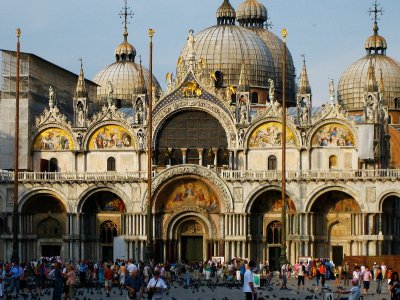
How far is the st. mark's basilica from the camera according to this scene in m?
88.4

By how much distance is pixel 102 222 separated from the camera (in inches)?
3674

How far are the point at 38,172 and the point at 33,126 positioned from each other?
4028 mm

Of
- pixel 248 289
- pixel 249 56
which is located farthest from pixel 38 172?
pixel 248 289

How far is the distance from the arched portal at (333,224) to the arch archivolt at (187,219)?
721cm

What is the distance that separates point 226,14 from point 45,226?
26.3 m

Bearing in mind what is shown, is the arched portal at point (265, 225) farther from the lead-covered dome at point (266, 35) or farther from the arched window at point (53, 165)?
the lead-covered dome at point (266, 35)

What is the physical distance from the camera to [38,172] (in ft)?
301

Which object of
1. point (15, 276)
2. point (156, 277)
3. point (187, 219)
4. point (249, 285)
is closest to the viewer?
point (156, 277)

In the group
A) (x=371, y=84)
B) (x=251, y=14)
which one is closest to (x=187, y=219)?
(x=371, y=84)

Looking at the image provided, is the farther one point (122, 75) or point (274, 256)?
point (122, 75)

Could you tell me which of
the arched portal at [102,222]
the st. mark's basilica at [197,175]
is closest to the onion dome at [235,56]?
the st. mark's basilica at [197,175]

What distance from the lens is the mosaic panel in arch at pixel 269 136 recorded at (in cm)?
9106

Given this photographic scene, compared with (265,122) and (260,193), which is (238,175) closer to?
(260,193)

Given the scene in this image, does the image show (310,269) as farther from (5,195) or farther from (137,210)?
(5,195)
